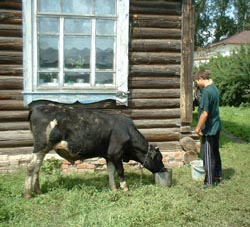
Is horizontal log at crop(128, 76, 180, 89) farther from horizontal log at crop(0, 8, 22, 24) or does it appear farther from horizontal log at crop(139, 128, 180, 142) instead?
horizontal log at crop(0, 8, 22, 24)

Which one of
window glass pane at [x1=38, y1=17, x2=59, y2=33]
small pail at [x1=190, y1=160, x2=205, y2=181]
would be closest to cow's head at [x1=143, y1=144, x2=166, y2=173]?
small pail at [x1=190, y1=160, x2=205, y2=181]

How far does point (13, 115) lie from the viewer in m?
7.86

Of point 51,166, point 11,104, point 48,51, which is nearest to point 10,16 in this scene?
point 48,51

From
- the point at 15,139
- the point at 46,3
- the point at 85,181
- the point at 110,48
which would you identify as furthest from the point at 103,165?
the point at 46,3

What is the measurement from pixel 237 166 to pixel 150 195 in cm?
287

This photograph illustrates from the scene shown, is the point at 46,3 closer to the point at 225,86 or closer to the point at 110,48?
the point at 110,48

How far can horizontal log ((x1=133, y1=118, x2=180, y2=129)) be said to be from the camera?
27.8ft

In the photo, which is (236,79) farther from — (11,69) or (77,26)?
(11,69)

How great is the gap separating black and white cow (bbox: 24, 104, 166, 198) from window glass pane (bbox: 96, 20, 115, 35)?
1961 mm

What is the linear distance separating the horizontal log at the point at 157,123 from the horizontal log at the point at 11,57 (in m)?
2.66

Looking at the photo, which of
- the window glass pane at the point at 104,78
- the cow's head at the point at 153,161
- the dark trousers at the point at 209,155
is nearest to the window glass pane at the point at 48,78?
the window glass pane at the point at 104,78

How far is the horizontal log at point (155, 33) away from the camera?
823 cm

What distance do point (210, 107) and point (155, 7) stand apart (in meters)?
2.60

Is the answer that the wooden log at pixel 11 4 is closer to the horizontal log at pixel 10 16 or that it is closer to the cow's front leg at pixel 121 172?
the horizontal log at pixel 10 16
